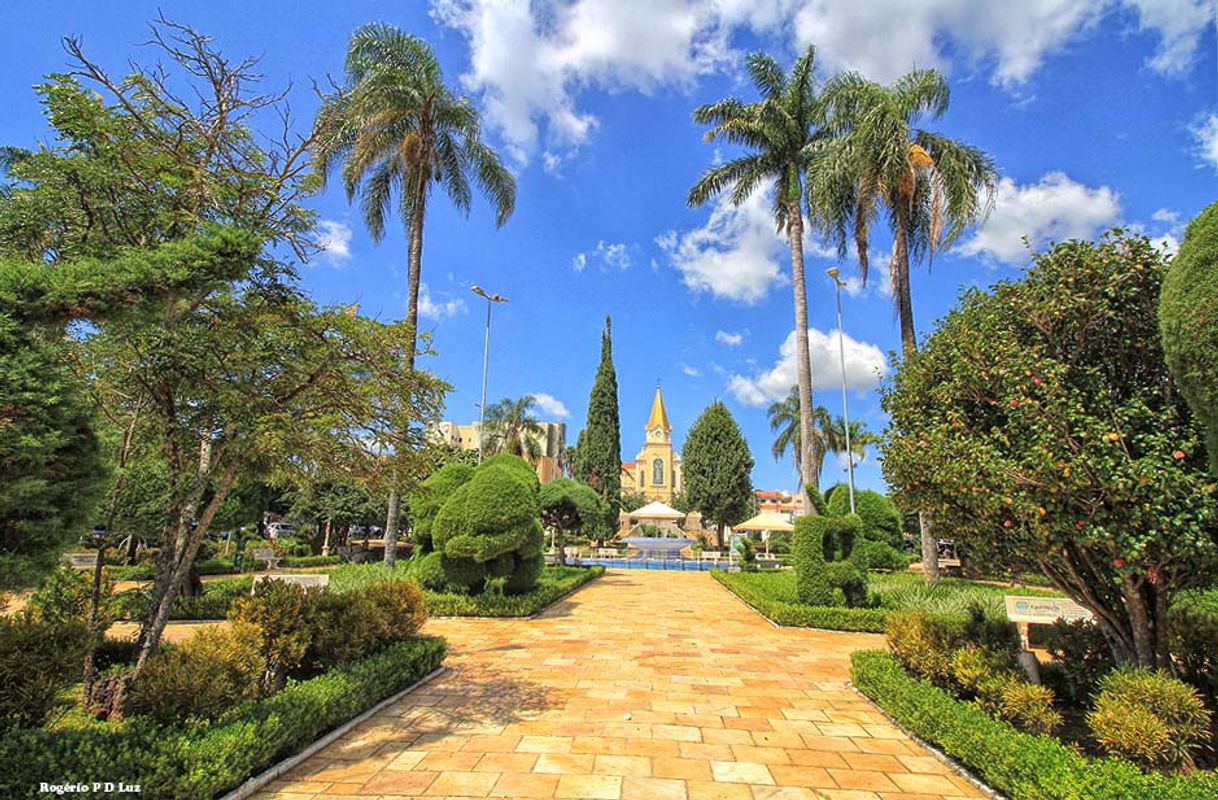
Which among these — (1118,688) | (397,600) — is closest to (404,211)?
(397,600)

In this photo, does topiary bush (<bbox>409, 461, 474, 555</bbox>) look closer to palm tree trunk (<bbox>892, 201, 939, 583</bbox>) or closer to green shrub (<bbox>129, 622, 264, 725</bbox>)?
green shrub (<bbox>129, 622, 264, 725</bbox>)

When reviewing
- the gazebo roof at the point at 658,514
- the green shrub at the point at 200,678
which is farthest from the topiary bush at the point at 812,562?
the gazebo roof at the point at 658,514

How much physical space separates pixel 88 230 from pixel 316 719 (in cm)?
453

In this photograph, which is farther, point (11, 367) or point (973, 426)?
point (973, 426)

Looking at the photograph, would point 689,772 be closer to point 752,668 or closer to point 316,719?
point 316,719

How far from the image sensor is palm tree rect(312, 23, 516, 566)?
49.5 feet

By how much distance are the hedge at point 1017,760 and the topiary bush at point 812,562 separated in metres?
6.00

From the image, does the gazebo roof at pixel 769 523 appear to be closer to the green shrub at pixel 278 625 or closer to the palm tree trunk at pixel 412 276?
the palm tree trunk at pixel 412 276

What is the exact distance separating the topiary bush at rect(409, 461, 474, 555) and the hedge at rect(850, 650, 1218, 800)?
9.41m

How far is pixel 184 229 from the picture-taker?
5.10 m

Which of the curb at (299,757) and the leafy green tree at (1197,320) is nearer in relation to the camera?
the leafy green tree at (1197,320)

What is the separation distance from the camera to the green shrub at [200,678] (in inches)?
174

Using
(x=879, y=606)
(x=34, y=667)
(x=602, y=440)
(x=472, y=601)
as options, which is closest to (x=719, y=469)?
(x=602, y=440)

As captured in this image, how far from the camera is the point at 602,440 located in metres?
45.5
